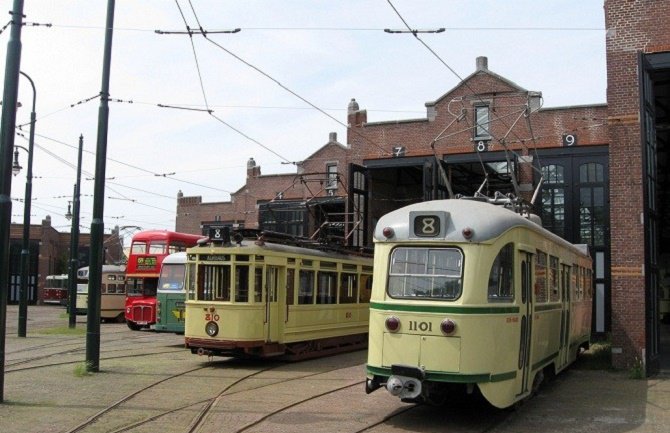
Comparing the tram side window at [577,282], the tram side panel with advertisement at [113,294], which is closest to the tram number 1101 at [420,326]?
the tram side window at [577,282]

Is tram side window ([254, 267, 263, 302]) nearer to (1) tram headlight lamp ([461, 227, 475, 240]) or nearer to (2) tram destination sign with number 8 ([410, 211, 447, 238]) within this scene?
(2) tram destination sign with number 8 ([410, 211, 447, 238])

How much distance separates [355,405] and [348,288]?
8.15m

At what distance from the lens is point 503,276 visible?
9.13m

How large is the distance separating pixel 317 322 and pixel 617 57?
28.2 feet

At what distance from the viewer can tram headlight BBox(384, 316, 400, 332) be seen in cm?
888

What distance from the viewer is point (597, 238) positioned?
25.9 meters

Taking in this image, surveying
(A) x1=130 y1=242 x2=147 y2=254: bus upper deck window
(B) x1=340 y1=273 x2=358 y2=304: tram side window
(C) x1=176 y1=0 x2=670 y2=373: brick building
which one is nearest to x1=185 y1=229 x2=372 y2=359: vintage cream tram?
(B) x1=340 y1=273 x2=358 y2=304: tram side window

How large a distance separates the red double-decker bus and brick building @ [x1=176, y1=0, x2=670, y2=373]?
4015 millimetres

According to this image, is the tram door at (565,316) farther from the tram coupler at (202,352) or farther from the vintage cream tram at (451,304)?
the tram coupler at (202,352)

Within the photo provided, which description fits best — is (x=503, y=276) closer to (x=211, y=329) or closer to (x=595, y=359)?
(x=211, y=329)

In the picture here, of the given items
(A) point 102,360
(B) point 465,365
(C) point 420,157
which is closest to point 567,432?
(B) point 465,365

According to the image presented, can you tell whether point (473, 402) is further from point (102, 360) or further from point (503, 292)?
point (102, 360)

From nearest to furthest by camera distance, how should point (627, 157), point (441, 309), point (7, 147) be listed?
point (441, 309), point (7, 147), point (627, 157)

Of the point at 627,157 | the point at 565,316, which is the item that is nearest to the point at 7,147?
the point at 565,316
